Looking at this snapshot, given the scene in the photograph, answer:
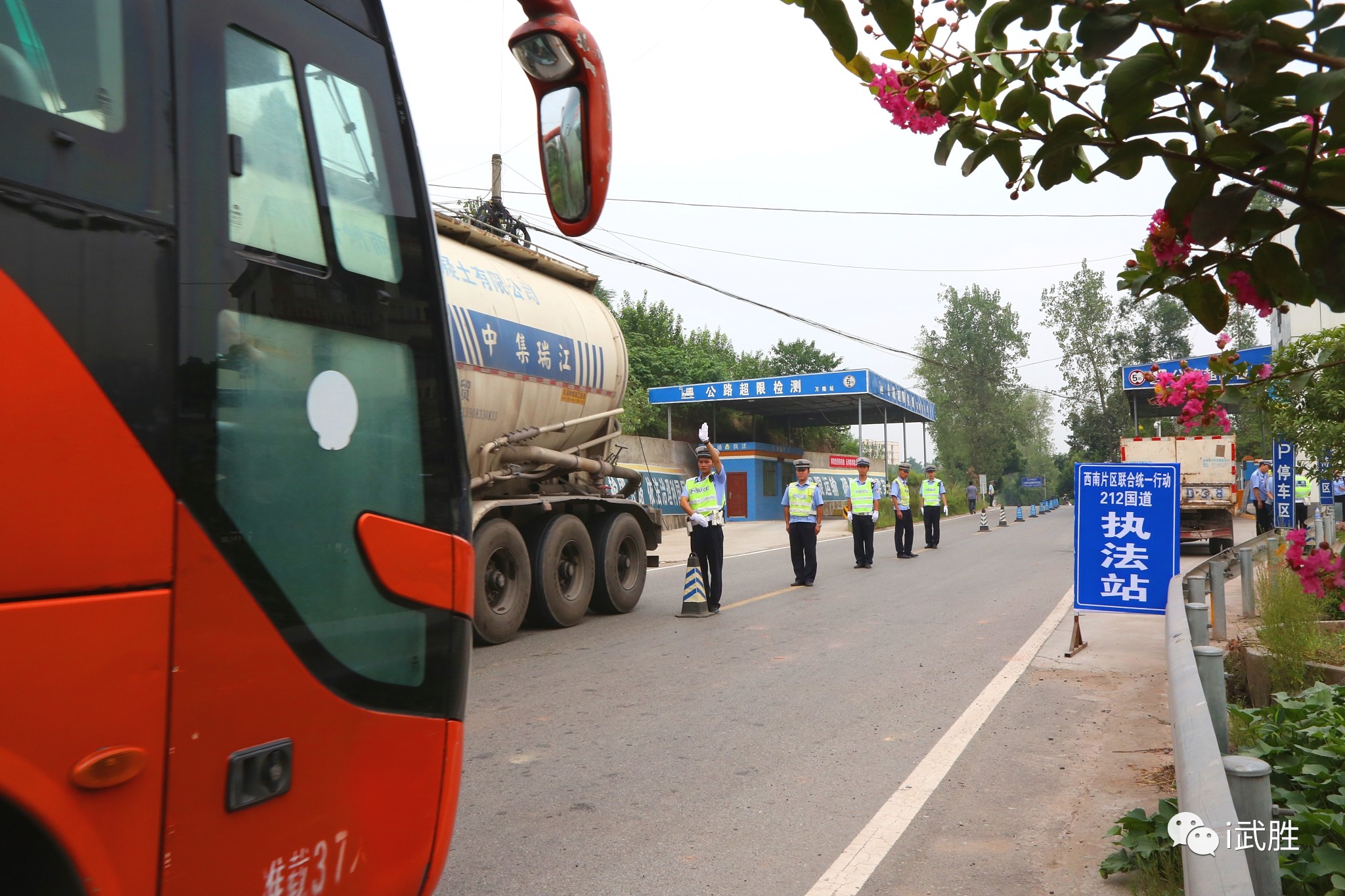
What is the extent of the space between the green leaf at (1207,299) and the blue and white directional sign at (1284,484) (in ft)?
50.8

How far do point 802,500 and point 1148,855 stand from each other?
9902mm

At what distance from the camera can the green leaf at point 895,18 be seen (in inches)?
85.1

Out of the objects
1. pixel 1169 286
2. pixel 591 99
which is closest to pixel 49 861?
pixel 591 99

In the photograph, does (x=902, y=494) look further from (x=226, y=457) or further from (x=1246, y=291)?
(x=226, y=457)

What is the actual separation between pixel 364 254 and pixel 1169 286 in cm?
223

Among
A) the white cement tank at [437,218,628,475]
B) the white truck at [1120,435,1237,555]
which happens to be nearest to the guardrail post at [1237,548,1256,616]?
the white cement tank at [437,218,628,475]

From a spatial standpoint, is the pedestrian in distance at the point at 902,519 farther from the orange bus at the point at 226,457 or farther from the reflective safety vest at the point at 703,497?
the orange bus at the point at 226,457

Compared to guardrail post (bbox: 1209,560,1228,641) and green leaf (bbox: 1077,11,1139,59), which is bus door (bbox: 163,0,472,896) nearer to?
green leaf (bbox: 1077,11,1139,59)

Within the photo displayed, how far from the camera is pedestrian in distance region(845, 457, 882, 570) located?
16469 millimetres

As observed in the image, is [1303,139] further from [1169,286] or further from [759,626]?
[759,626]

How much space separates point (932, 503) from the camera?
20922mm

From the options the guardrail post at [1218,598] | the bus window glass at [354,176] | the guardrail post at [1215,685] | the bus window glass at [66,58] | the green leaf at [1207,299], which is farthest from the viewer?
the guardrail post at [1218,598]

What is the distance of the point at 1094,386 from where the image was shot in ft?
205

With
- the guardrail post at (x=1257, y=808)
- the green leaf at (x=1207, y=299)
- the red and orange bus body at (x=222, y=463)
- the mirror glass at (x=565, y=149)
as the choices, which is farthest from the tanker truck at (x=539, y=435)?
the guardrail post at (x=1257, y=808)
